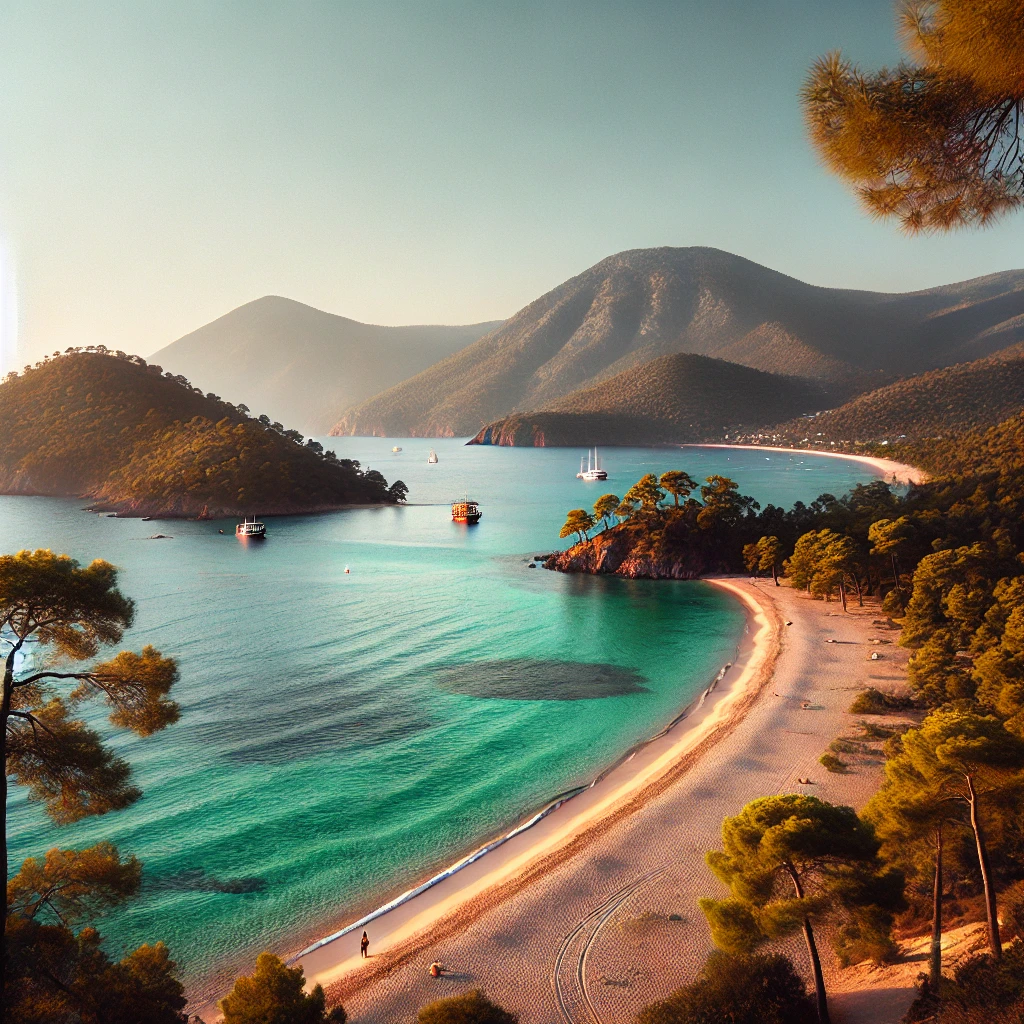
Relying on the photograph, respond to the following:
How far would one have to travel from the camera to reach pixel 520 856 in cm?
2011

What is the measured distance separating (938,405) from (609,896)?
175 m

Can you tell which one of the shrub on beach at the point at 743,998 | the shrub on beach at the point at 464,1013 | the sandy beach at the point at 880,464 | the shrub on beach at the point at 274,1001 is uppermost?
the sandy beach at the point at 880,464

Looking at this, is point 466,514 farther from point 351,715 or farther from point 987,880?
point 987,880

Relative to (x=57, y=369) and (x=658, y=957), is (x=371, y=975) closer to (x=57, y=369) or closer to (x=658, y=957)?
(x=658, y=957)

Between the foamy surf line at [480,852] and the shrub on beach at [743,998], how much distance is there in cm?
764

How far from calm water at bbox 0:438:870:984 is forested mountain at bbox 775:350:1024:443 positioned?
4877 inches

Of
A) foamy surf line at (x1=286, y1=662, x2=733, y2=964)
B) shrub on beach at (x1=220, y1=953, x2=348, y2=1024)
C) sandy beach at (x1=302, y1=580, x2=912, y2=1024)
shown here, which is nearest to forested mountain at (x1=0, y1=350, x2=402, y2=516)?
foamy surf line at (x1=286, y1=662, x2=733, y2=964)

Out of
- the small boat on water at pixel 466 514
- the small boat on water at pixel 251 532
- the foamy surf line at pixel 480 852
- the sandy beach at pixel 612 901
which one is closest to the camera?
the sandy beach at pixel 612 901

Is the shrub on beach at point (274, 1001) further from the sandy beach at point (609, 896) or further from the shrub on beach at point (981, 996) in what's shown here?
the shrub on beach at point (981, 996)

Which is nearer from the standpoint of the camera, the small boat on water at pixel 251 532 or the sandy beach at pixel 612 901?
the sandy beach at pixel 612 901

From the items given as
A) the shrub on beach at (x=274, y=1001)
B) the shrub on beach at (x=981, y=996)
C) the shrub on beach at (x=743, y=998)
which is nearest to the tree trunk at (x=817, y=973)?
the shrub on beach at (x=743, y=998)

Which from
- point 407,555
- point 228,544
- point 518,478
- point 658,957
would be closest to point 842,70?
point 658,957

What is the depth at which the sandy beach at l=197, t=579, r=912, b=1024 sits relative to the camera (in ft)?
46.8

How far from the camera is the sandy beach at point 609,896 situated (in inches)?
561
